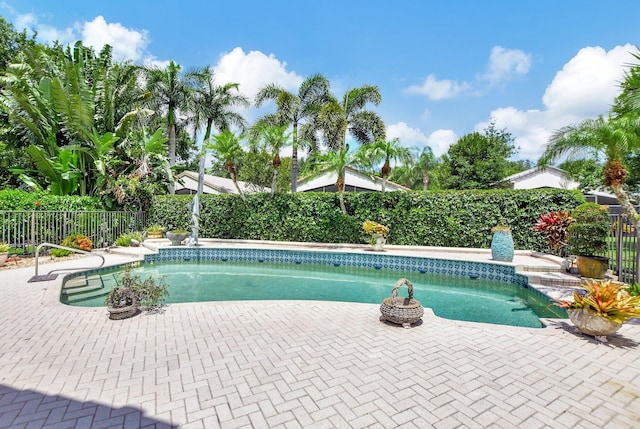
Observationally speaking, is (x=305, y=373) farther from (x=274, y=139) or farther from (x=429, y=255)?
(x=274, y=139)

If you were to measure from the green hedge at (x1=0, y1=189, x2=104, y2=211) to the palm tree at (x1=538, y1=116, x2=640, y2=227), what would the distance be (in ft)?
61.7

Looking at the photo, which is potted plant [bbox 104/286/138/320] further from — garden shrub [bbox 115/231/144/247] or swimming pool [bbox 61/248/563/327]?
garden shrub [bbox 115/231/144/247]

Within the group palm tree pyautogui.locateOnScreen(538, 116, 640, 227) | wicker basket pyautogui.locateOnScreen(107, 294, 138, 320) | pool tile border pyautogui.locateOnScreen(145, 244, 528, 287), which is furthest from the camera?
pool tile border pyautogui.locateOnScreen(145, 244, 528, 287)

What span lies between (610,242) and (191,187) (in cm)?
2645

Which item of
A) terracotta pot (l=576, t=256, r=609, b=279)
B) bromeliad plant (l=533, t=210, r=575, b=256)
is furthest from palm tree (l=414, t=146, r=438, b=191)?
terracotta pot (l=576, t=256, r=609, b=279)

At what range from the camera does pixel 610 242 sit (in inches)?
316

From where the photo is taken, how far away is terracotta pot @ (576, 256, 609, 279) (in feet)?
24.8

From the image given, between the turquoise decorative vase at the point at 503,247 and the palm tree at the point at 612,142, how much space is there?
3.38 m

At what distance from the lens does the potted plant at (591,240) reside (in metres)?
7.62

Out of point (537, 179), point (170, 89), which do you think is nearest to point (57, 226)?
point (170, 89)

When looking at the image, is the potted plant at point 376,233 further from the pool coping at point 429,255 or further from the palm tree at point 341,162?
the palm tree at point 341,162

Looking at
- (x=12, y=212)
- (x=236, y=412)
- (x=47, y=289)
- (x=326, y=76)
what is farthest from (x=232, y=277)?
(x=326, y=76)

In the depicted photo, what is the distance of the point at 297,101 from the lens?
21547mm

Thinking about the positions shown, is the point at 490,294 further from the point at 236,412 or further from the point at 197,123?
the point at 197,123
